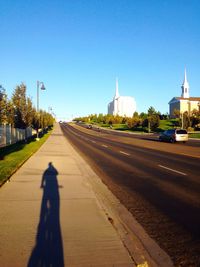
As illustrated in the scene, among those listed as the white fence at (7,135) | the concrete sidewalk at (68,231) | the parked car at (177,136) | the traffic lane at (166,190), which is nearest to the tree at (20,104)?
the white fence at (7,135)

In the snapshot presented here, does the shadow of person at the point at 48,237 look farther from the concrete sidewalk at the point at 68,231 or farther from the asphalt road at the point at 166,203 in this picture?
the asphalt road at the point at 166,203

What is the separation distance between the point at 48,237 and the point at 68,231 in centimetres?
46

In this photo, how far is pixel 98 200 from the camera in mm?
8086

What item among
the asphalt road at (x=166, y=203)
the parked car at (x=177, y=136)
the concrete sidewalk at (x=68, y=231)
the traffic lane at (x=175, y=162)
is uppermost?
the parked car at (x=177, y=136)

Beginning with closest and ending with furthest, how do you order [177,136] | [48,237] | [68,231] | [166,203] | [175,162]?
[48,237]
[68,231]
[166,203]
[175,162]
[177,136]

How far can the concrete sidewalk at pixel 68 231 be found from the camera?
14.7ft

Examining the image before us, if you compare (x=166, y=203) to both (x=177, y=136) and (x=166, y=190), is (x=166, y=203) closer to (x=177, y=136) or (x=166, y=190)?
(x=166, y=190)

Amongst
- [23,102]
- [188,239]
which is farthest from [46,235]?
[23,102]

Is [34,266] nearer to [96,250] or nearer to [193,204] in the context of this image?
[96,250]

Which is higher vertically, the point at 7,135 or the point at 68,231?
the point at 7,135

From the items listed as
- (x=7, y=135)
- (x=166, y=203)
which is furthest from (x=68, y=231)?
(x=7, y=135)

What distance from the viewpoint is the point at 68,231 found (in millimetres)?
5594

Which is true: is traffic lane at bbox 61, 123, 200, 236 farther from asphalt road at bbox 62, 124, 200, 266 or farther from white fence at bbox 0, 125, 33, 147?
white fence at bbox 0, 125, 33, 147

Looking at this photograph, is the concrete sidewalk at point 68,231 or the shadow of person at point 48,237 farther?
the concrete sidewalk at point 68,231
